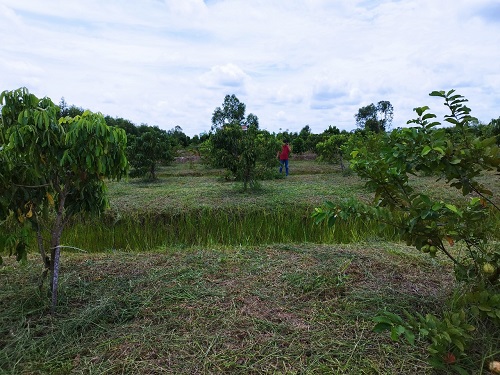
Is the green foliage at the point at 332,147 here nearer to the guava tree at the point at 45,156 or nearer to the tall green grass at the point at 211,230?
the tall green grass at the point at 211,230

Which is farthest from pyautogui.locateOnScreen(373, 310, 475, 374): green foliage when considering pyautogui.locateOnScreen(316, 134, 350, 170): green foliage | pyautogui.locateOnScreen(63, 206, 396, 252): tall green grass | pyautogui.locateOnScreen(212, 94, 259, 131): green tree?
pyautogui.locateOnScreen(212, 94, 259, 131): green tree

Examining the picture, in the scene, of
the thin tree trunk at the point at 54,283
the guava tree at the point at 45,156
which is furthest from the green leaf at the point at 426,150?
the thin tree trunk at the point at 54,283

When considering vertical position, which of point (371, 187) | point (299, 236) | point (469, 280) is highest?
point (371, 187)

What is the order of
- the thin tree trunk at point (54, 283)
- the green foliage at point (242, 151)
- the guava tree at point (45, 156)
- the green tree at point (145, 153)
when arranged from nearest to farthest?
the guava tree at point (45, 156) → the thin tree trunk at point (54, 283) → the green foliage at point (242, 151) → the green tree at point (145, 153)

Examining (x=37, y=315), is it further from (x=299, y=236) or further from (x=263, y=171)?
(x=263, y=171)

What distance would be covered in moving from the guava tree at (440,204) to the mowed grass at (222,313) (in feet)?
1.44

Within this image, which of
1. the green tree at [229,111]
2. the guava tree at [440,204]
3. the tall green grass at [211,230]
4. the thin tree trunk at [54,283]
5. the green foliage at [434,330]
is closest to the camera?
the green foliage at [434,330]

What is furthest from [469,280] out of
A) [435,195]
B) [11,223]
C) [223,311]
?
[435,195]

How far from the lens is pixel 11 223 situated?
357 cm

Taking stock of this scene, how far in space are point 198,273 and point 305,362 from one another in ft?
4.70

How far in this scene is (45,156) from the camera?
2391mm

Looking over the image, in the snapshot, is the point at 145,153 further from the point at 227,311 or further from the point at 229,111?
the point at 229,111

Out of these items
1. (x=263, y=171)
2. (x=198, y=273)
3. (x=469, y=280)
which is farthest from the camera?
(x=263, y=171)

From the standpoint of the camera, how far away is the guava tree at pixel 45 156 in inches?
88.4
